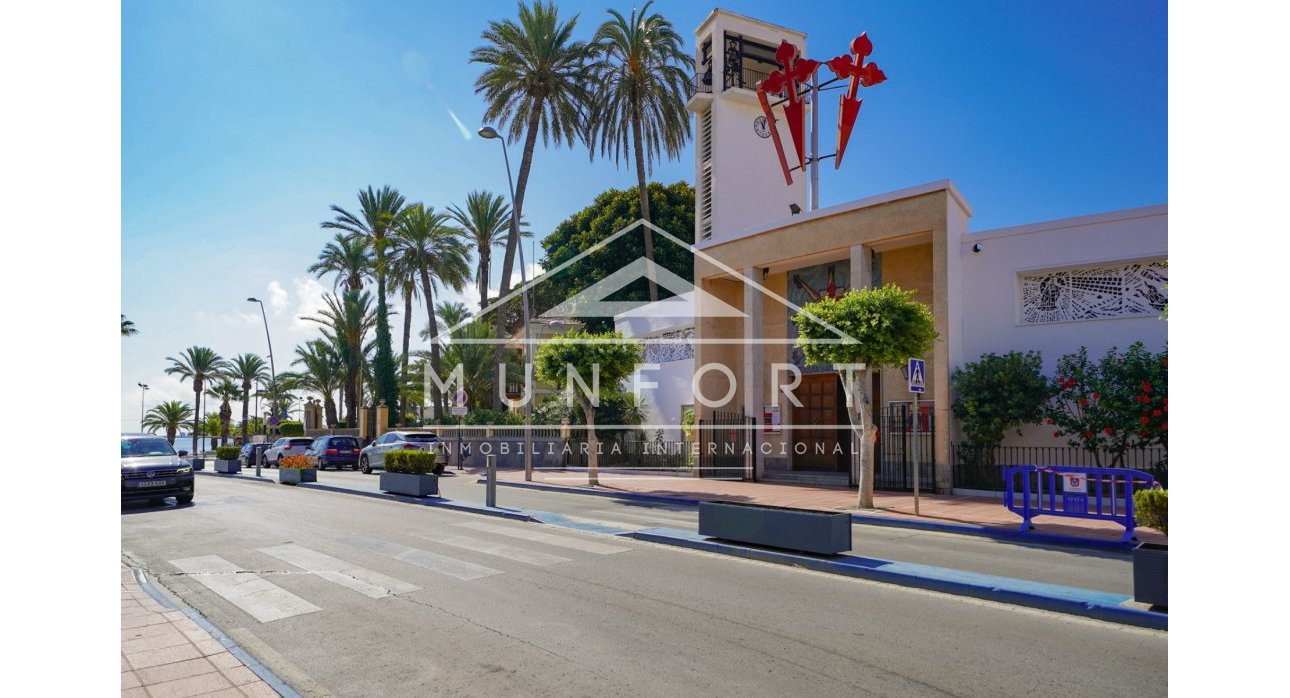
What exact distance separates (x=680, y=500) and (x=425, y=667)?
493 inches

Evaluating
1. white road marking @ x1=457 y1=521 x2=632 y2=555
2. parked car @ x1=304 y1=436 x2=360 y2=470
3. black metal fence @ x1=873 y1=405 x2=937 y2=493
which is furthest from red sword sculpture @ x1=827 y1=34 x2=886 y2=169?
parked car @ x1=304 y1=436 x2=360 y2=470

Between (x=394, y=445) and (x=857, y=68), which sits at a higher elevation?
(x=857, y=68)

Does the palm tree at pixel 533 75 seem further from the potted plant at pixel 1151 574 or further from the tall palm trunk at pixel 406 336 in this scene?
the potted plant at pixel 1151 574

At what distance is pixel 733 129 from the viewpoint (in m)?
28.7

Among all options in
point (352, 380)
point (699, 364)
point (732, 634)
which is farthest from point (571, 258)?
point (732, 634)

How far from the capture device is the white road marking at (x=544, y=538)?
10.4m

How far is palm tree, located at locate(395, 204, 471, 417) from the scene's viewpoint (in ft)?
135

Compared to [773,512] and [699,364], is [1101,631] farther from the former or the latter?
[699,364]

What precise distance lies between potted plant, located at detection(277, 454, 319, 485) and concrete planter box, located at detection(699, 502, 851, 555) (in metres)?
16.8

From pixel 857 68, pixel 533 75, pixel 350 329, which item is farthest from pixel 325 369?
pixel 857 68

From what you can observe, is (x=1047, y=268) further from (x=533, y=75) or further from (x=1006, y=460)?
(x=533, y=75)

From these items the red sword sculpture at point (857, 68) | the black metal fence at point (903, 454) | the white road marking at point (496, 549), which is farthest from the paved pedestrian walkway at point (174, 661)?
the red sword sculpture at point (857, 68)

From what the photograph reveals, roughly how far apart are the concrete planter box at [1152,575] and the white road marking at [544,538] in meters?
5.87

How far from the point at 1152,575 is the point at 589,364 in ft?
52.2
